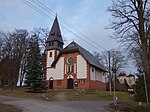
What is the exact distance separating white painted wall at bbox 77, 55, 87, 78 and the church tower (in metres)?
6.59

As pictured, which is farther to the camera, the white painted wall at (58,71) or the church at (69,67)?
the white painted wall at (58,71)

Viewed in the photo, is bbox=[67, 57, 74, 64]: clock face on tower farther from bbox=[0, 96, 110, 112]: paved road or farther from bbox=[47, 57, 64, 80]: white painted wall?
bbox=[0, 96, 110, 112]: paved road

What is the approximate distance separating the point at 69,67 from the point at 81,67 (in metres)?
3.02

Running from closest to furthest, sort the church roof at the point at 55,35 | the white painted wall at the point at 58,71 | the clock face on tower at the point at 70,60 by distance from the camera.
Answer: the clock face on tower at the point at 70,60, the white painted wall at the point at 58,71, the church roof at the point at 55,35

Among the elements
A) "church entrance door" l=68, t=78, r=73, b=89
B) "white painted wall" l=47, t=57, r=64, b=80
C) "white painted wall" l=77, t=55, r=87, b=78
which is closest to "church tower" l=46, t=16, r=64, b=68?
"white painted wall" l=47, t=57, r=64, b=80

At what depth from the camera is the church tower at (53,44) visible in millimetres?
51562

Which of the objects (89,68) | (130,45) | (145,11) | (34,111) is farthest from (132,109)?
(89,68)

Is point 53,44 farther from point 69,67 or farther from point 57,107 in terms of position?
point 57,107

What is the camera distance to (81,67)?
46.9 m

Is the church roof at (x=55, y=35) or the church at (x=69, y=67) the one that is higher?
the church roof at (x=55, y=35)

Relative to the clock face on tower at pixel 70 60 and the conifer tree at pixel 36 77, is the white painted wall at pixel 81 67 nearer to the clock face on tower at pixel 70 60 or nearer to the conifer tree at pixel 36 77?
the clock face on tower at pixel 70 60

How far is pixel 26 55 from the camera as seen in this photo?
2131 inches

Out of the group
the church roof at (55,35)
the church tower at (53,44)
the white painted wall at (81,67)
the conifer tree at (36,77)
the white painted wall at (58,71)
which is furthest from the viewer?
the church roof at (55,35)

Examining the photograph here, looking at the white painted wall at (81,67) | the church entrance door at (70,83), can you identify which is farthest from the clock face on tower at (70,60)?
the church entrance door at (70,83)
